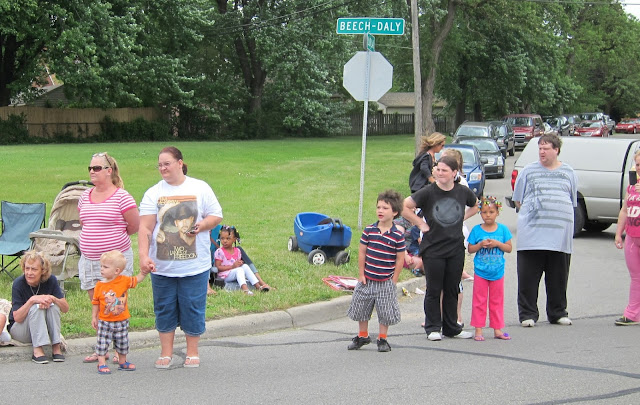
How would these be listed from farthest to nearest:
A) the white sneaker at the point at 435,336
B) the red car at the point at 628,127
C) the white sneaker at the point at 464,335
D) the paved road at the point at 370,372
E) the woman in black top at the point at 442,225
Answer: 1. the red car at the point at 628,127
2. the white sneaker at the point at 464,335
3. the white sneaker at the point at 435,336
4. the woman in black top at the point at 442,225
5. the paved road at the point at 370,372

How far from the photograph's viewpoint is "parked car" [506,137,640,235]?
13.8 meters

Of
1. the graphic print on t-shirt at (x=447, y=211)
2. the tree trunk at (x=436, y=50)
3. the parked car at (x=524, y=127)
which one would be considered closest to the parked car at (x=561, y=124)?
the parked car at (x=524, y=127)

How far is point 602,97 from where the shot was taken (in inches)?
3246

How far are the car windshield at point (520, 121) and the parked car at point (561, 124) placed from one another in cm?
1161

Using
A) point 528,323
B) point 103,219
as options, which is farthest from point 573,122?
point 103,219

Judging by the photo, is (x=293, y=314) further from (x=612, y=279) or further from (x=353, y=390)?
(x=612, y=279)


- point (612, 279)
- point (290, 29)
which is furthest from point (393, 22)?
point (290, 29)

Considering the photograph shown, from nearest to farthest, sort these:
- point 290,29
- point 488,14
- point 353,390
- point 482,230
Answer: point 353,390, point 482,230, point 290,29, point 488,14

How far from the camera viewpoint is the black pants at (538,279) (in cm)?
770

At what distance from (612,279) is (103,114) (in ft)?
112

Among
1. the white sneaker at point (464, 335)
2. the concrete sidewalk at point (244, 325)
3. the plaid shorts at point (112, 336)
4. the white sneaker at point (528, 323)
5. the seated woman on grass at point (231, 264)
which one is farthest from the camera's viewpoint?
the seated woman on grass at point (231, 264)

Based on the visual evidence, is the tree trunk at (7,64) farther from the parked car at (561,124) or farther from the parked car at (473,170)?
the parked car at (561,124)

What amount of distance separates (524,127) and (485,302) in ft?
126

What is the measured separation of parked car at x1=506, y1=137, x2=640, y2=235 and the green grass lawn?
3.93m
